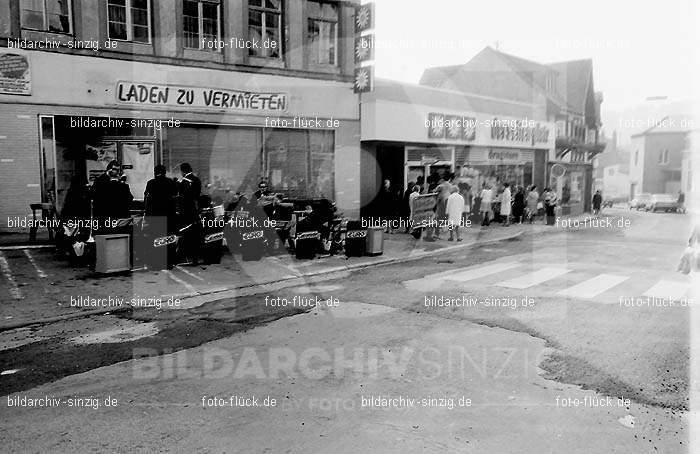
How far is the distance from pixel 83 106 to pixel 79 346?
9.58 m

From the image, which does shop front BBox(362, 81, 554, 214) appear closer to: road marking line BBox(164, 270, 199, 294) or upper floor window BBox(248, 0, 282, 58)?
upper floor window BBox(248, 0, 282, 58)

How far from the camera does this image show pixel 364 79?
19.6m

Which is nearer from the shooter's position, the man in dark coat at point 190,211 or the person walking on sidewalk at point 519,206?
the man in dark coat at point 190,211

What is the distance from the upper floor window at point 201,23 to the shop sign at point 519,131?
14660 mm

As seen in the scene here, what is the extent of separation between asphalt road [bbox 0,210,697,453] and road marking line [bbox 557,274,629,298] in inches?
3.2

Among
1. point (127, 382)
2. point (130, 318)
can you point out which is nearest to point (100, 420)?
point (127, 382)

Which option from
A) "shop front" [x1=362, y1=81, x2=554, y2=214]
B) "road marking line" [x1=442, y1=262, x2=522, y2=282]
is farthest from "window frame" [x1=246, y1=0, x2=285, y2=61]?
"road marking line" [x1=442, y1=262, x2=522, y2=282]

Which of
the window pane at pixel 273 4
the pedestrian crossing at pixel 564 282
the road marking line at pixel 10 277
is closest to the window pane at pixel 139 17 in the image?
the window pane at pixel 273 4

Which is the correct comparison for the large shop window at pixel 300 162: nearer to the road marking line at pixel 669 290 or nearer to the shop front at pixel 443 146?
the shop front at pixel 443 146

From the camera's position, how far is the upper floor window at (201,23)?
16.6 m

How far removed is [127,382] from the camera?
5.66 meters

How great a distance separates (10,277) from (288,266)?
5.53 metres

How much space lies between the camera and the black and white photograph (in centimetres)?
491

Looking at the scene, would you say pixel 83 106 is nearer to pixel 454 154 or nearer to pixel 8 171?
pixel 8 171
